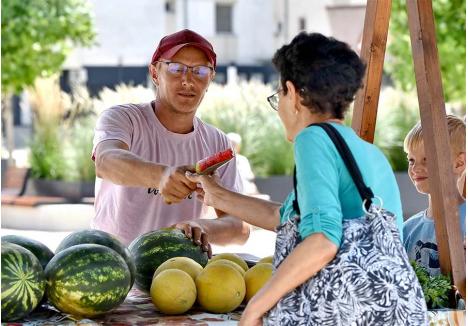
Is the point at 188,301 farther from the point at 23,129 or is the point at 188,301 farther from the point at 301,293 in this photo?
the point at 23,129

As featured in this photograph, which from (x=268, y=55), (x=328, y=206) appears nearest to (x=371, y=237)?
(x=328, y=206)

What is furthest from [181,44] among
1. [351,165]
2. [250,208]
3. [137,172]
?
[351,165]

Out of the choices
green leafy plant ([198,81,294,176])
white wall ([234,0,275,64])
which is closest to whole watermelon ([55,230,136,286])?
green leafy plant ([198,81,294,176])

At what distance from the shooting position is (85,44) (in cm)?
1531

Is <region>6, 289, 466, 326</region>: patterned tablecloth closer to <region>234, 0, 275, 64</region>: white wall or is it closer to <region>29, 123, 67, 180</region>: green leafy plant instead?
<region>29, 123, 67, 180</region>: green leafy plant

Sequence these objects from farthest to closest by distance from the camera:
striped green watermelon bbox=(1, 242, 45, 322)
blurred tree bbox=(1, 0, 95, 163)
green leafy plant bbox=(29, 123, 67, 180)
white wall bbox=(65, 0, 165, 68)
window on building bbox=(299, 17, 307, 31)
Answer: window on building bbox=(299, 17, 307, 31) < white wall bbox=(65, 0, 165, 68) < blurred tree bbox=(1, 0, 95, 163) < green leafy plant bbox=(29, 123, 67, 180) < striped green watermelon bbox=(1, 242, 45, 322)

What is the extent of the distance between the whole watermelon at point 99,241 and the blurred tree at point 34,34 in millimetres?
10955

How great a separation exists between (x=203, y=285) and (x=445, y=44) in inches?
464

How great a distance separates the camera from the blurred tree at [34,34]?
45.8 feet

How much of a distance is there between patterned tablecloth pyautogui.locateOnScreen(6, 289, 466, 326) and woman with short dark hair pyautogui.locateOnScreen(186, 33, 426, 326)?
0.45 meters

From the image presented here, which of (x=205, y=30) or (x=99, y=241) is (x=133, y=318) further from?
(x=205, y=30)

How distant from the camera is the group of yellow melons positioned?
2.98 meters

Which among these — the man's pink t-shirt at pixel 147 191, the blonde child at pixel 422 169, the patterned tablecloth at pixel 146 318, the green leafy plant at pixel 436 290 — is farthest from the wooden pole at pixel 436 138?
the man's pink t-shirt at pixel 147 191

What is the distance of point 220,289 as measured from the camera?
3016mm
